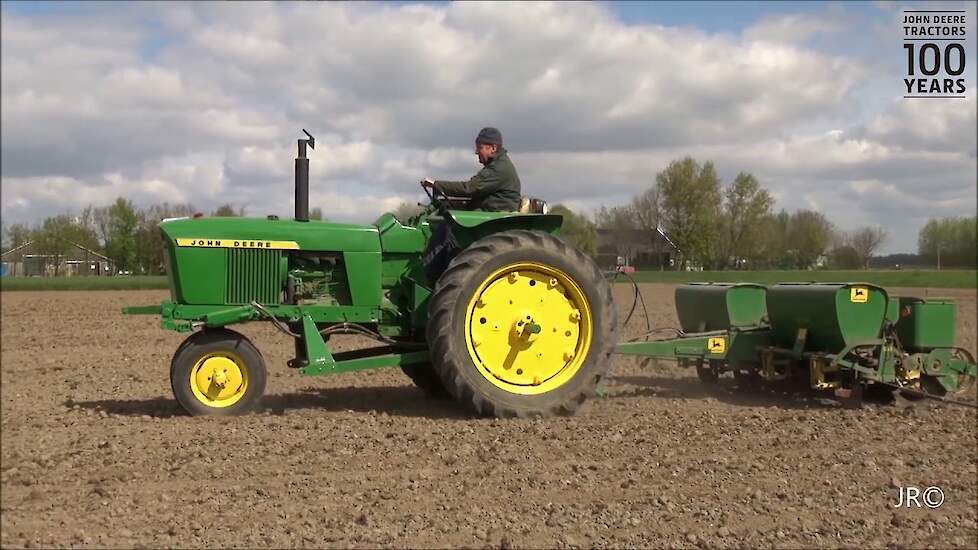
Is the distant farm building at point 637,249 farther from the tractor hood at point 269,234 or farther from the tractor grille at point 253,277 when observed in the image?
the tractor grille at point 253,277

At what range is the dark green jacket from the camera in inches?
254

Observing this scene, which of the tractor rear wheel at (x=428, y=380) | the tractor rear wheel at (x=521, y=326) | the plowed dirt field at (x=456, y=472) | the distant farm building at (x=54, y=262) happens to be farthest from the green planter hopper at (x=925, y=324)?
the distant farm building at (x=54, y=262)

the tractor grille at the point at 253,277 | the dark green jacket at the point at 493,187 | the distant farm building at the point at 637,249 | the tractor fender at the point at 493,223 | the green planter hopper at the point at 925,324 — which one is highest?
the dark green jacket at the point at 493,187

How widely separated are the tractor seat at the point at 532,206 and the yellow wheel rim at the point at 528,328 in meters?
0.59

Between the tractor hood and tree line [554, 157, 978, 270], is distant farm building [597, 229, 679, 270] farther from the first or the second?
the tractor hood

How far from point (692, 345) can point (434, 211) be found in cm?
272

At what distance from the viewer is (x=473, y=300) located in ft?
19.8

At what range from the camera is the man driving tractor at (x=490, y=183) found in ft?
21.2

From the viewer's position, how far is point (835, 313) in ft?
23.4

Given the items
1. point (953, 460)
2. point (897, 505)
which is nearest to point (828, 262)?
point (953, 460)

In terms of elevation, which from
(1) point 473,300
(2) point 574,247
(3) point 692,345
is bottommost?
(3) point 692,345

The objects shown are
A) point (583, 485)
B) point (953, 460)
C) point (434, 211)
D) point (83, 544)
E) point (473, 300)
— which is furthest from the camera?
point (434, 211)

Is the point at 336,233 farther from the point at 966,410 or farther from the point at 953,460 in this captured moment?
the point at 966,410

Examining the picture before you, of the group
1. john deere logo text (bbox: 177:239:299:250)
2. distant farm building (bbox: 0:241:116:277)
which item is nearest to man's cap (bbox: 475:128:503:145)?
john deere logo text (bbox: 177:239:299:250)
